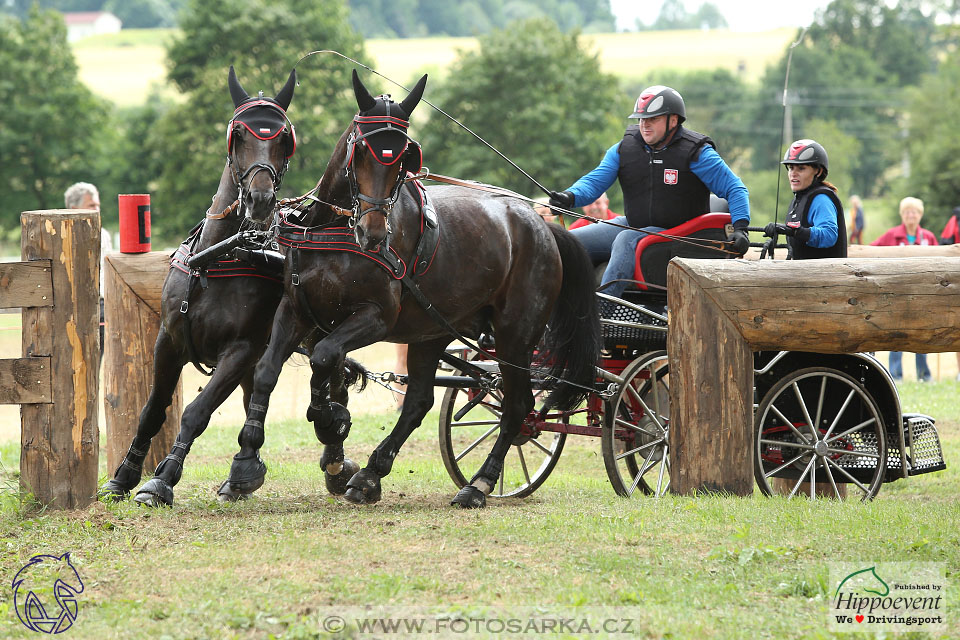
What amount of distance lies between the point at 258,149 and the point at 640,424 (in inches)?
122

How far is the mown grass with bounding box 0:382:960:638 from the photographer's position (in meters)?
4.09

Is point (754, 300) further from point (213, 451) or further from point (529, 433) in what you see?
point (213, 451)

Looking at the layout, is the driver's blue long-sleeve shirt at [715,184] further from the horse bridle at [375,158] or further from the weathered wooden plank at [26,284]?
the weathered wooden plank at [26,284]

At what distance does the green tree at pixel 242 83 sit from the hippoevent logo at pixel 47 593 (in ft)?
97.4

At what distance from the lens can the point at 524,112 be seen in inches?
1528

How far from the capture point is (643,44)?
89.8 m

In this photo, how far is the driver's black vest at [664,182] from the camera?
743 centimetres

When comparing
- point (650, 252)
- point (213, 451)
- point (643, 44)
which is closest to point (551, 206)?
point (650, 252)

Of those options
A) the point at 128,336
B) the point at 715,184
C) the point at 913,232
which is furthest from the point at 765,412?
the point at 913,232

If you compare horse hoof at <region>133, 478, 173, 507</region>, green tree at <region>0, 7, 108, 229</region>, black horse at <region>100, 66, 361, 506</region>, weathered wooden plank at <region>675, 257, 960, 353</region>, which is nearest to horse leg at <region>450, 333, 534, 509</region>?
black horse at <region>100, 66, 361, 506</region>

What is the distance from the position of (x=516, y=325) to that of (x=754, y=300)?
1526 mm

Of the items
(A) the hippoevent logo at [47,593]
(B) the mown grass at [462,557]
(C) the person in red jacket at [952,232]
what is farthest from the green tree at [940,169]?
(A) the hippoevent logo at [47,593]

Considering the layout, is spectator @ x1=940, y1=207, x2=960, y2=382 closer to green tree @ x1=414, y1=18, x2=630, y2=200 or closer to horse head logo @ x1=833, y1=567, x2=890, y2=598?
horse head logo @ x1=833, y1=567, x2=890, y2=598

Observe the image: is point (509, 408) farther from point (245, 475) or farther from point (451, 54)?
point (451, 54)
